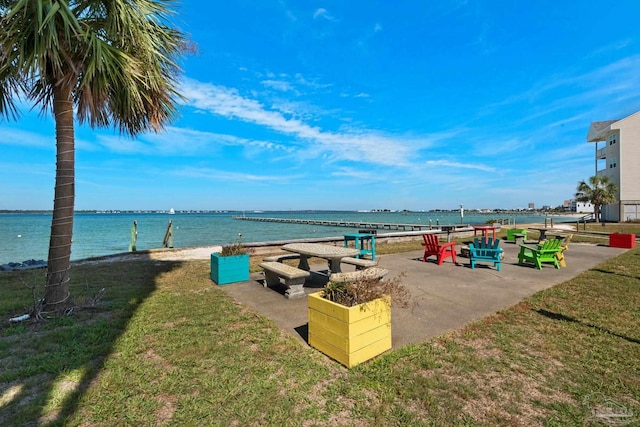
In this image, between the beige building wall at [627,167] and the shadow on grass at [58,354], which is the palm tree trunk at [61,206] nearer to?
the shadow on grass at [58,354]

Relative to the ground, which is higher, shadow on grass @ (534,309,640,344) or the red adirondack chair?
the red adirondack chair

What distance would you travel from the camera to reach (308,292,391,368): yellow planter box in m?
2.96

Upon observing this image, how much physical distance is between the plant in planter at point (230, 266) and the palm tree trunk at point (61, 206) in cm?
257

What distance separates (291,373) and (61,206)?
14.4 ft

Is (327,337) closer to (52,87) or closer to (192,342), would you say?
(192,342)

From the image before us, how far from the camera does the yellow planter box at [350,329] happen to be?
2.96 metres

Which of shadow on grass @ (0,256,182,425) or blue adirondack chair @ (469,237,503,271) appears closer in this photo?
shadow on grass @ (0,256,182,425)

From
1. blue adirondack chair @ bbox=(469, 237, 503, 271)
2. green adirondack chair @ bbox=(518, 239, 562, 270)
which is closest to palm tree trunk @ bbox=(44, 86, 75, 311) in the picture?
blue adirondack chair @ bbox=(469, 237, 503, 271)

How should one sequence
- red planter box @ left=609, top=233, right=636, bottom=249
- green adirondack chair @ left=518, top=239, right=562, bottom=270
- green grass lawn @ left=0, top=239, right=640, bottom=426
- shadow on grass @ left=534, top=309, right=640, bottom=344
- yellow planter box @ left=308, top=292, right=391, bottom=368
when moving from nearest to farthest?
green grass lawn @ left=0, top=239, right=640, bottom=426 < yellow planter box @ left=308, top=292, right=391, bottom=368 < shadow on grass @ left=534, top=309, right=640, bottom=344 < green adirondack chair @ left=518, top=239, right=562, bottom=270 < red planter box @ left=609, top=233, right=636, bottom=249

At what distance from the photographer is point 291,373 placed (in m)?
2.89

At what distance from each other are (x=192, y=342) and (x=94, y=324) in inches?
65.9

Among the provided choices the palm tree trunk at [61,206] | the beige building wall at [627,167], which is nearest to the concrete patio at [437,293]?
the palm tree trunk at [61,206]
